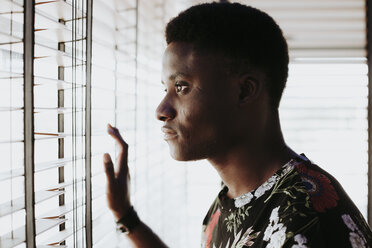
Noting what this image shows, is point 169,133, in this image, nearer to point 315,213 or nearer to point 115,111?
point 115,111

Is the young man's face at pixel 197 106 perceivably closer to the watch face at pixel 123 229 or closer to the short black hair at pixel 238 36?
the short black hair at pixel 238 36

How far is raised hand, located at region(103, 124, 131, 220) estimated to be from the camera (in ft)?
3.89

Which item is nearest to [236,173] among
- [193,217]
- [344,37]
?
[193,217]

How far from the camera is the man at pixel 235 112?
3.45 ft

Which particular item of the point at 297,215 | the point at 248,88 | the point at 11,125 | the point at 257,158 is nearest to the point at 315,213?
the point at 297,215

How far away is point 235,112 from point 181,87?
199mm

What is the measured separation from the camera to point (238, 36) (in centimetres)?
109

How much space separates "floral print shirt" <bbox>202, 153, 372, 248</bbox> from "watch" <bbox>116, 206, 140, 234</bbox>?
0.35 m

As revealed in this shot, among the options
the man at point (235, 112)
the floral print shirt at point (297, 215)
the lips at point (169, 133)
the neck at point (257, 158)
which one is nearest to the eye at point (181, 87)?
the man at point (235, 112)

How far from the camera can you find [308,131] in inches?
103

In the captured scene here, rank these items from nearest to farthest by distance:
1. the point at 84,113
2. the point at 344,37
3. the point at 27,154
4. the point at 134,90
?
the point at 27,154 < the point at 84,113 < the point at 134,90 < the point at 344,37

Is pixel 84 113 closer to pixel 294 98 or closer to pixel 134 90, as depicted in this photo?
pixel 134 90

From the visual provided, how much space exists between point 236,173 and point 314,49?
1.79 m

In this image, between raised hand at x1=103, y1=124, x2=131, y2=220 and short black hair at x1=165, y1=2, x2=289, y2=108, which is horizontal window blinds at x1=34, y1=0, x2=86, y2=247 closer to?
raised hand at x1=103, y1=124, x2=131, y2=220
